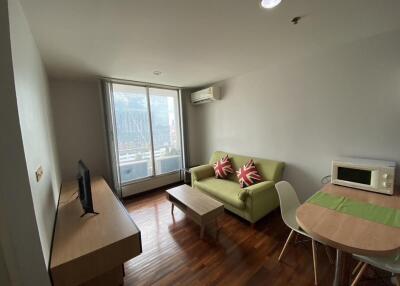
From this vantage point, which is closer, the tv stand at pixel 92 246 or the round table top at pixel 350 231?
the round table top at pixel 350 231

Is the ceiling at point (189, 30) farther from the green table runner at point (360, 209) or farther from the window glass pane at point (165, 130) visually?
the green table runner at point (360, 209)

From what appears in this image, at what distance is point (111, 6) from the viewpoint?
1224 mm

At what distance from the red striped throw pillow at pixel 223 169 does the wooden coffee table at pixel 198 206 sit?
76cm

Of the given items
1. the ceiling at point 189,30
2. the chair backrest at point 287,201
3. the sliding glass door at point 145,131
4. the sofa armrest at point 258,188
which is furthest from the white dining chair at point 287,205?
the sliding glass door at point 145,131

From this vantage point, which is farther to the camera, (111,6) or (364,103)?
(364,103)

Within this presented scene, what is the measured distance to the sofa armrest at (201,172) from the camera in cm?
328

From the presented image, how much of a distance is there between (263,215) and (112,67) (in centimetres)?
307

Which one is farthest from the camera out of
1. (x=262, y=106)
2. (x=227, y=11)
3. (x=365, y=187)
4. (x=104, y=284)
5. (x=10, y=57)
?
(x=262, y=106)

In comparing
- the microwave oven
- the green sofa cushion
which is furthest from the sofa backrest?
the microwave oven

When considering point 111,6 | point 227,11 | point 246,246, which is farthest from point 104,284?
point 227,11

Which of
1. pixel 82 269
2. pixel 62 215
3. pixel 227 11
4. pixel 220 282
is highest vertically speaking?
pixel 227 11

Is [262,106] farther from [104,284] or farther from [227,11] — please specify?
[104,284]

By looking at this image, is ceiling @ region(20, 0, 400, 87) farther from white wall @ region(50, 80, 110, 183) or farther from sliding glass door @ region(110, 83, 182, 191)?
sliding glass door @ region(110, 83, 182, 191)

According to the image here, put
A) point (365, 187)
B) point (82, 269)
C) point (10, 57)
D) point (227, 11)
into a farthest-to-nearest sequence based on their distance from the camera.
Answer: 1. point (365, 187)
2. point (227, 11)
3. point (82, 269)
4. point (10, 57)
